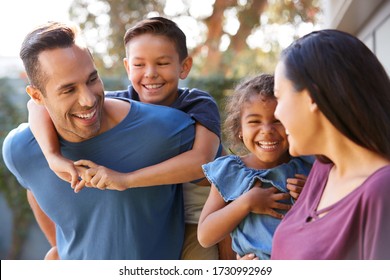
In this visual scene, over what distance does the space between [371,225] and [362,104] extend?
25cm

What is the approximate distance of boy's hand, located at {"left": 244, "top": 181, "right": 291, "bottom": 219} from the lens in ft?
6.48

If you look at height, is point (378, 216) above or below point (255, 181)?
above

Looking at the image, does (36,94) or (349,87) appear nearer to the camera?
(349,87)

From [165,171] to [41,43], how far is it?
22.7 inches

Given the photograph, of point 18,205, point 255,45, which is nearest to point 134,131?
point 18,205

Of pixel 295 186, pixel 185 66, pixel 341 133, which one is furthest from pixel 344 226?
pixel 185 66

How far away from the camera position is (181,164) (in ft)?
7.23

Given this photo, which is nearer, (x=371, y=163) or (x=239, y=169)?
(x=371, y=163)

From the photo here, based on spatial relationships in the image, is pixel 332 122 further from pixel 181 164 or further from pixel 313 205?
pixel 181 164

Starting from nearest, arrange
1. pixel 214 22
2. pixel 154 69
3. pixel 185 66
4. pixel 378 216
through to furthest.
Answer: pixel 378 216 < pixel 154 69 < pixel 185 66 < pixel 214 22

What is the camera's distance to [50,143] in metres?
2.18

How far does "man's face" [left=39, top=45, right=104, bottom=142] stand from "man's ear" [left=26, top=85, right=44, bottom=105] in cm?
3

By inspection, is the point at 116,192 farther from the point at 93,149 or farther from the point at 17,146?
the point at 17,146

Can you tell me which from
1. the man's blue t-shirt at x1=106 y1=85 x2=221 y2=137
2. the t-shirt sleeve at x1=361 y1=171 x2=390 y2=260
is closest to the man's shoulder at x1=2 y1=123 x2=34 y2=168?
the man's blue t-shirt at x1=106 y1=85 x2=221 y2=137
